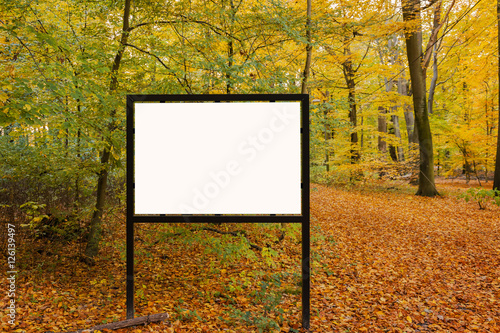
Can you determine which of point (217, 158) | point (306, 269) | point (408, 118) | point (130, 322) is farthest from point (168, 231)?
point (408, 118)

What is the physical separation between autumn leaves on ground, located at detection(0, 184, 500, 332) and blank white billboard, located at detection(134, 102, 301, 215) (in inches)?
62.7

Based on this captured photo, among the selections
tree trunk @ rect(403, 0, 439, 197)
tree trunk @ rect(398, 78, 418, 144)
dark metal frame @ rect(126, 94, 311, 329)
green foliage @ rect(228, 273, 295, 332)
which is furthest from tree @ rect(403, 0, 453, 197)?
dark metal frame @ rect(126, 94, 311, 329)

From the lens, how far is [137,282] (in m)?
5.55

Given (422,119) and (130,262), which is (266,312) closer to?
(130,262)

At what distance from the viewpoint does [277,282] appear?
488 centimetres

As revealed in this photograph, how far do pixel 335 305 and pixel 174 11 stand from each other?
6.24 meters

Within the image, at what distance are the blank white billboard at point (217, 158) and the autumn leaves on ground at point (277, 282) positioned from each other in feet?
5.23

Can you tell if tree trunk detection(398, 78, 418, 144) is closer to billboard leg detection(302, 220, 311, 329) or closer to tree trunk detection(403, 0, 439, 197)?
tree trunk detection(403, 0, 439, 197)

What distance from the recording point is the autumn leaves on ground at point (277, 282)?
407 cm

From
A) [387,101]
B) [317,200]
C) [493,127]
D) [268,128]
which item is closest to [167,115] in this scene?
[268,128]

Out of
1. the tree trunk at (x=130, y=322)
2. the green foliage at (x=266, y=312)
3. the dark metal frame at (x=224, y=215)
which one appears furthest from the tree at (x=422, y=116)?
the tree trunk at (x=130, y=322)

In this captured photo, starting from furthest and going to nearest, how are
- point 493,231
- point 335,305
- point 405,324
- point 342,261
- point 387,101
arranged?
point 387,101
point 493,231
point 342,261
point 335,305
point 405,324

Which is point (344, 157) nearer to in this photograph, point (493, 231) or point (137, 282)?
point (493, 231)

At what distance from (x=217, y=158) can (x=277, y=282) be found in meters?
2.50
